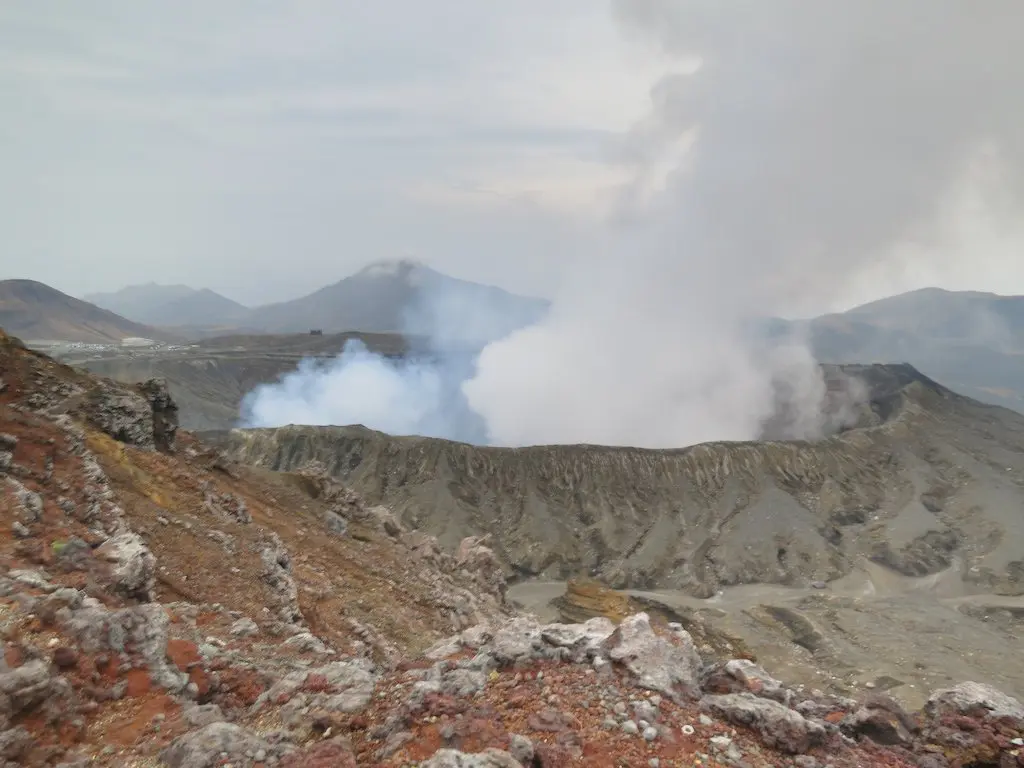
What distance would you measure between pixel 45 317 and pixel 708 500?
7623 inches

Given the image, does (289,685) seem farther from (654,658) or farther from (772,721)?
(772,721)

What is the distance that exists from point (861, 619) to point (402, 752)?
185ft

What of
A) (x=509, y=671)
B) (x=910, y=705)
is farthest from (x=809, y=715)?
(x=910, y=705)

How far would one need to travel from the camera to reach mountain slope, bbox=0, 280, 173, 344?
563 feet

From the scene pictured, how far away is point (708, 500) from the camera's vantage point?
74.6 metres

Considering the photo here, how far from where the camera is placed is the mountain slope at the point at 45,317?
172m

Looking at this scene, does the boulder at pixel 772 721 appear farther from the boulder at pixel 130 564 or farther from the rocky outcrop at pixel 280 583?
the boulder at pixel 130 564

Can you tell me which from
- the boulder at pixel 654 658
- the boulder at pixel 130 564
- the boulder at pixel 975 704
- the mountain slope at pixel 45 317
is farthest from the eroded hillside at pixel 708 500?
the mountain slope at pixel 45 317

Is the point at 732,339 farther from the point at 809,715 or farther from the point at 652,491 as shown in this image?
the point at 809,715

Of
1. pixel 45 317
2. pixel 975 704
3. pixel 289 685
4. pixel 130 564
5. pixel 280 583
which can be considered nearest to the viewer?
pixel 975 704

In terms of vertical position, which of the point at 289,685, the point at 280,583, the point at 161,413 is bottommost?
the point at 280,583

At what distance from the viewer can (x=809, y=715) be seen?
9.73m

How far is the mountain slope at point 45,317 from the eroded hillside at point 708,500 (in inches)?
5228

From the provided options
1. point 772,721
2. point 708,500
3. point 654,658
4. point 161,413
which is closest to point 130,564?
point 654,658
